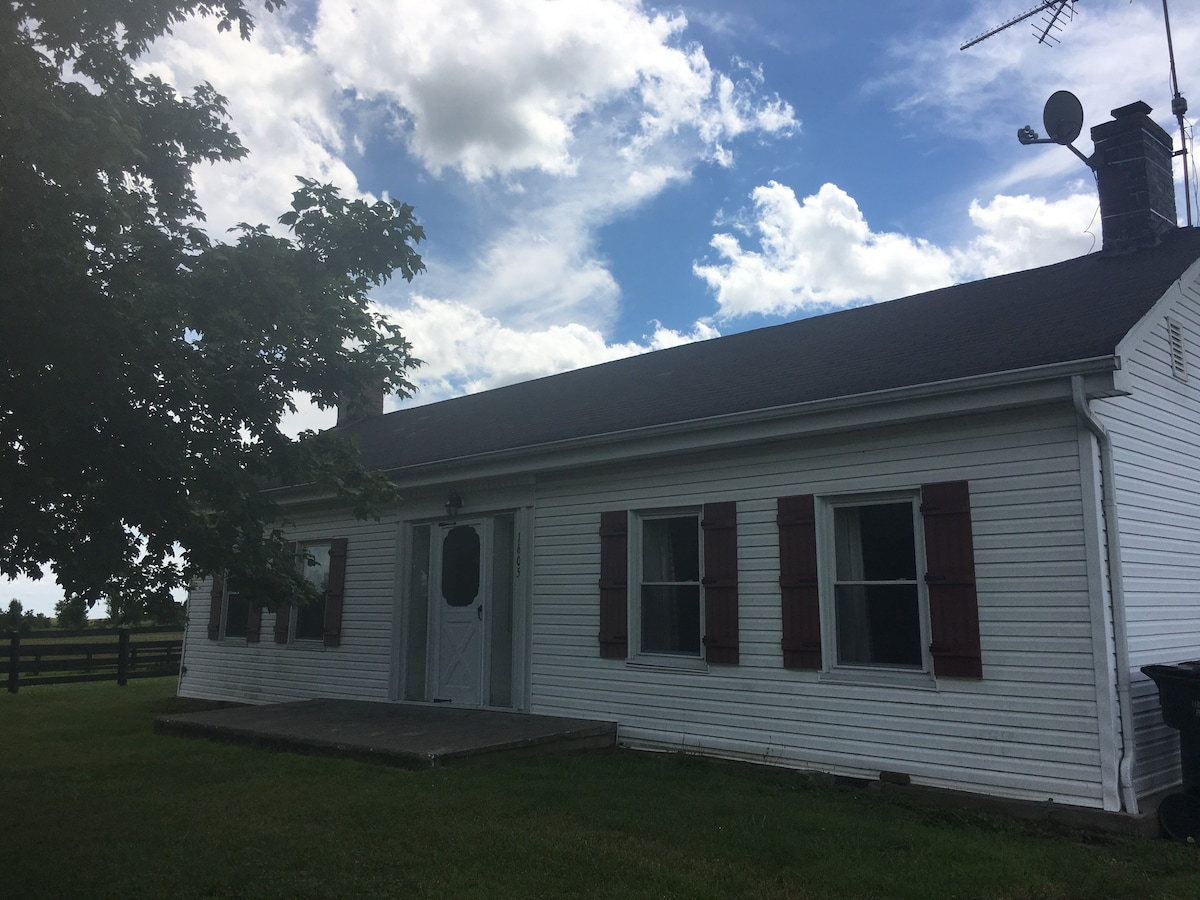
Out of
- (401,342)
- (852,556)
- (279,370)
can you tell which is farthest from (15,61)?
(852,556)

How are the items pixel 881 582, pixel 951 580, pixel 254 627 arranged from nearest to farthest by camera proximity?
pixel 951 580 < pixel 881 582 < pixel 254 627

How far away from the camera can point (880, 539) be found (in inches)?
298

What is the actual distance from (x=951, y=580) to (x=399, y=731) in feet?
17.3

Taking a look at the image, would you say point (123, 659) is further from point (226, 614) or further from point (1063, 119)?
point (1063, 119)

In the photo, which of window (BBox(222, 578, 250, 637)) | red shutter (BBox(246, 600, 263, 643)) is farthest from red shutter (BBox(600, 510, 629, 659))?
window (BBox(222, 578, 250, 637))

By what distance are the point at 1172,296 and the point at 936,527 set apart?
2.85m

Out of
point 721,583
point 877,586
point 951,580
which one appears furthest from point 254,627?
point 951,580

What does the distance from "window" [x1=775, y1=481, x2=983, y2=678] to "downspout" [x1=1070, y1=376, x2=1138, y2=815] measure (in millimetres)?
907

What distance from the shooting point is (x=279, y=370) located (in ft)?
29.1

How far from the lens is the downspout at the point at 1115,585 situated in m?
6.08

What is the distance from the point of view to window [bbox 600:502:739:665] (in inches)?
331

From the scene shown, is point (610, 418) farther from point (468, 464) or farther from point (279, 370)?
point (279, 370)

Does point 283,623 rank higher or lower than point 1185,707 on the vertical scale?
higher

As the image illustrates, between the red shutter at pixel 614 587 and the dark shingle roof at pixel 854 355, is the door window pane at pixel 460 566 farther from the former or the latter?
the red shutter at pixel 614 587
